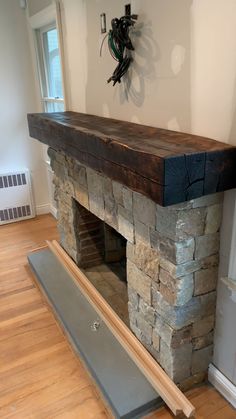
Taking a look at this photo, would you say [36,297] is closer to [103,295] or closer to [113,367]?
[103,295]

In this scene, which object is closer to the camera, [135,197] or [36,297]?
[135,197]

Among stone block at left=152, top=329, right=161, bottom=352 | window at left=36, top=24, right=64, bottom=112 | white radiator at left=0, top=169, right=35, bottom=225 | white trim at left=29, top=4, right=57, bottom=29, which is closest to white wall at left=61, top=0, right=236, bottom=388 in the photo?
stone block at left=152, top=329, right=161, bottom=352

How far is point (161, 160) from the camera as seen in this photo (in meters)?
0.97

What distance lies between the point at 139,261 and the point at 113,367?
1.88ft

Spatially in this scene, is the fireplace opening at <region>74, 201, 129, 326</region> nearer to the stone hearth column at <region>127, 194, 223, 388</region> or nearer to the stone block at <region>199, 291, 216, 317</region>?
the stone hearth column at <region>127, 194, 223, 388</region>

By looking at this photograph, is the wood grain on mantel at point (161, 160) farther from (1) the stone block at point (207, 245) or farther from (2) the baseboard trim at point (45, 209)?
(2) the baseboard trim at point (45, 209)

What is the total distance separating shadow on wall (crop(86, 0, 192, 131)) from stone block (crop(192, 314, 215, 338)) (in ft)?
2.86

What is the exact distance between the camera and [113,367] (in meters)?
1.60

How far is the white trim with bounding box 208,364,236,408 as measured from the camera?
1465 millimetres

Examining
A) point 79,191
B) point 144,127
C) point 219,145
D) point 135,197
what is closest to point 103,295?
point 79,191

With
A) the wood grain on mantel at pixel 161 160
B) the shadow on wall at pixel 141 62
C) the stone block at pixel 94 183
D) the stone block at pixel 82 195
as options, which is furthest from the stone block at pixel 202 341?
the shadow on wall at pixel 141 62

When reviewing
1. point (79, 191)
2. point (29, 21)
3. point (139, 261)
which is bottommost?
point (139, 261)

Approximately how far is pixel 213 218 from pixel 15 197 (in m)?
2.75

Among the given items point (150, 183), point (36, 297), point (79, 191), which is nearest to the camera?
point (150, 183)
